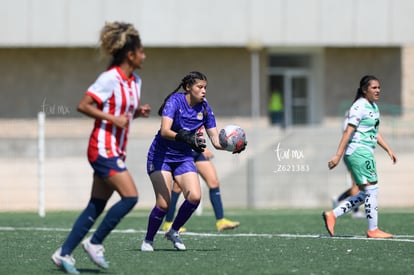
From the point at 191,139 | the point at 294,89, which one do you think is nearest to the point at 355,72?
the point at 294,89

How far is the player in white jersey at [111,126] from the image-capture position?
8.60 m

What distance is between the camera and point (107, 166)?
8594 mm

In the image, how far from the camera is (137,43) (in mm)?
8727

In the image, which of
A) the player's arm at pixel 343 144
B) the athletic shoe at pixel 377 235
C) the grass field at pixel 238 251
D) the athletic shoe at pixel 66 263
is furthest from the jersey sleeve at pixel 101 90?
the athletic shoe at pixel 377 235

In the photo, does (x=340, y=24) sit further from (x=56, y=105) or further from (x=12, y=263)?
(x=12, y=263)

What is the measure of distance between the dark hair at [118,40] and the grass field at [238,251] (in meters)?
1.91

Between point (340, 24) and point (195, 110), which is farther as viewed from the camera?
point (340, 24)

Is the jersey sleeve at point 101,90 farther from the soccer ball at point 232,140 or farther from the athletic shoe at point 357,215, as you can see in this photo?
the athletic shoe at point 357,215

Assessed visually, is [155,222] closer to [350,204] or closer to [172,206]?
[350,204]

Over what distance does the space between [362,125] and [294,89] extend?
68.0 feet

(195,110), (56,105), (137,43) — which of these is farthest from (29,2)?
(137,43)

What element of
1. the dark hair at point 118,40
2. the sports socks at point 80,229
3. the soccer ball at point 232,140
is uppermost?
the dark hair at point 118,40

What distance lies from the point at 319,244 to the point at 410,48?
21529mm

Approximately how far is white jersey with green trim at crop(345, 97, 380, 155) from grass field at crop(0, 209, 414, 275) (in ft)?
3.79
